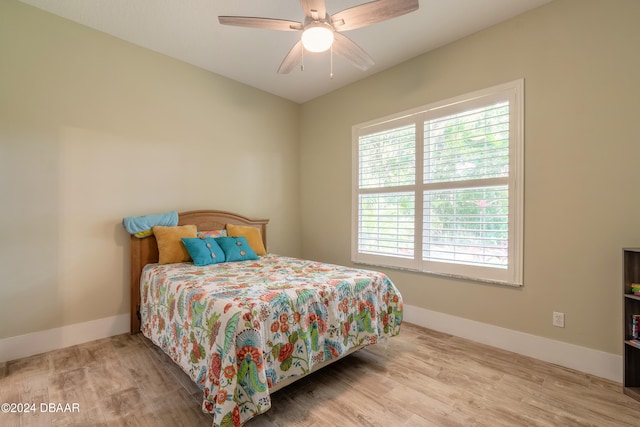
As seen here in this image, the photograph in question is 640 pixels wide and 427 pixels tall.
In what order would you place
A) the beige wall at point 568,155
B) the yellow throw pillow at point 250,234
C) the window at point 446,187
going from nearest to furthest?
the beige wall at point 568,155 < the window at point 446,187 < the yellow throw pillow at point 250,234

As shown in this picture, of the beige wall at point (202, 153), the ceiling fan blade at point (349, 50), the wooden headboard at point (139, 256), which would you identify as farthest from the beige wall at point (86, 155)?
the ceiling fan blade at point (349, 50)

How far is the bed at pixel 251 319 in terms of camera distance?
1.47 metres

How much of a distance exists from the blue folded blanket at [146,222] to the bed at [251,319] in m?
0.09

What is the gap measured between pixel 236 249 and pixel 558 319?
2918 millimetres

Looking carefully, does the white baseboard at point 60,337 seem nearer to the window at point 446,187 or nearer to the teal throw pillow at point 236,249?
the teal throw pillow at point 236,249

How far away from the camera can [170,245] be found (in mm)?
2838

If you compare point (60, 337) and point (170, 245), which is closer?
point (60, 337)

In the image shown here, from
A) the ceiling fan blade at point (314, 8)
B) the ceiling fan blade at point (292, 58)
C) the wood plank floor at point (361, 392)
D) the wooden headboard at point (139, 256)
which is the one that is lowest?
the wood plank floor at point (361, 392)

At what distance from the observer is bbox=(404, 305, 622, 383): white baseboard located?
2.10 metres

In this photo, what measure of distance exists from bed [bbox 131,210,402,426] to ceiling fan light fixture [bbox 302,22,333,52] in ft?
5.40

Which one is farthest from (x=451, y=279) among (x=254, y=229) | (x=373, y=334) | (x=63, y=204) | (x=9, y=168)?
(x=9, y=168)

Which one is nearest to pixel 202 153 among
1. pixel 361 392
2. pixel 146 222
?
pixel 146 222

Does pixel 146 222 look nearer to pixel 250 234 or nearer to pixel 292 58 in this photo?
pixel 250 234

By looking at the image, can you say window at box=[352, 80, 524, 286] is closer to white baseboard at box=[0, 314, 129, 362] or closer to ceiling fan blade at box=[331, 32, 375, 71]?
ceiling fan blade at box=[331, 32, 375, 71]
